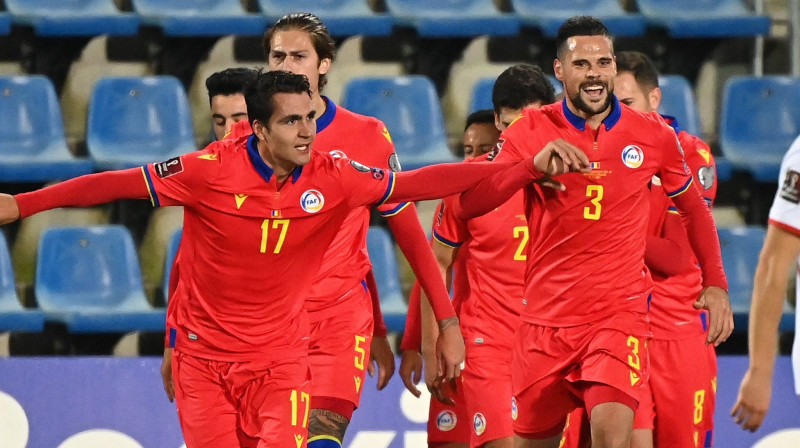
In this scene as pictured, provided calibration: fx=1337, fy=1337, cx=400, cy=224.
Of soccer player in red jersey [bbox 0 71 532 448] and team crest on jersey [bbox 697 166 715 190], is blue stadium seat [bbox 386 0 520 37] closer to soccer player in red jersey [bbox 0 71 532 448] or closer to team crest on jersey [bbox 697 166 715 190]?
team crest on jersey [bbox 697 166 715 190]

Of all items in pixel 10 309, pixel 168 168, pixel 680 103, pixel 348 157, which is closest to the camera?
pixel 168 168

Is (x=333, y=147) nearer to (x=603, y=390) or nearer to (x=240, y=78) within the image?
(x=240, y=78)

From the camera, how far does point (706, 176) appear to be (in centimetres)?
588

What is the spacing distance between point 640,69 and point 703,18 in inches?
116

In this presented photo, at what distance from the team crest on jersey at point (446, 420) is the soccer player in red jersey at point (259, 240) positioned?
5.38 feet

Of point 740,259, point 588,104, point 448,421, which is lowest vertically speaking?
point 448,421

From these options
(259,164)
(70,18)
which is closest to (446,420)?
(259,164)

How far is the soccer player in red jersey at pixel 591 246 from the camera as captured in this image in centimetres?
489

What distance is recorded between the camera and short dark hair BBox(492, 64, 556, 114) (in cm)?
585

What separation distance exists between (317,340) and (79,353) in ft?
10.1

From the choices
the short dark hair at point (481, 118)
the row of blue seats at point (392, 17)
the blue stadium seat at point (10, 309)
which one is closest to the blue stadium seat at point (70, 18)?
the row of blue seats at point (392, 17)

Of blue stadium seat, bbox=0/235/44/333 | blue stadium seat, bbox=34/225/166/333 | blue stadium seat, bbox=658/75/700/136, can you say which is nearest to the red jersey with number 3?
blue stadium seat, bbox=34/225/166/333

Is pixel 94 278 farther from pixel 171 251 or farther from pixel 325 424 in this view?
pixel 325 424

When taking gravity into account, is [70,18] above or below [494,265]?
above
